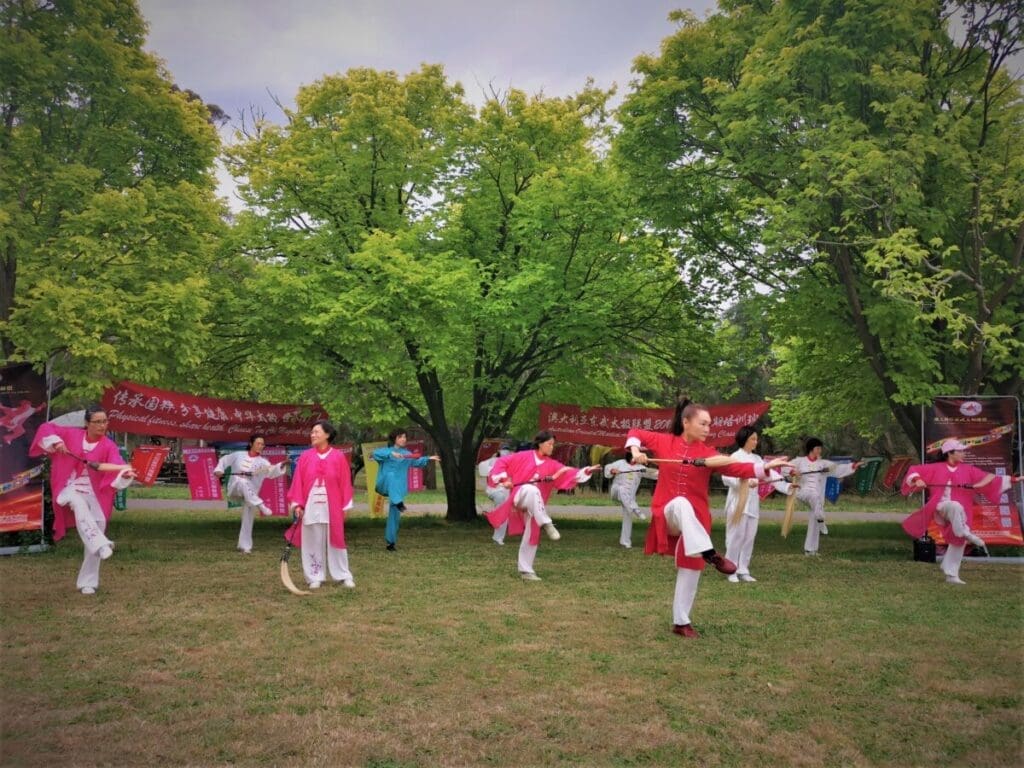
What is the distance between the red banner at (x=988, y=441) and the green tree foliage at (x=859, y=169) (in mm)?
619

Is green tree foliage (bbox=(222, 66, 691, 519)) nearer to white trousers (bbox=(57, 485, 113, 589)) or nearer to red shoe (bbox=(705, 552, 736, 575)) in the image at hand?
white trousers (bbox=(57, 485, 113, 589))

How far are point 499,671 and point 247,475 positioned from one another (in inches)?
297

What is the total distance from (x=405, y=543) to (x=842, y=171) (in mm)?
9106

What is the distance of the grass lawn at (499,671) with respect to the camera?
13.0 feet

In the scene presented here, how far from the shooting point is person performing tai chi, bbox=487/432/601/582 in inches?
373

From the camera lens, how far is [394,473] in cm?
1178

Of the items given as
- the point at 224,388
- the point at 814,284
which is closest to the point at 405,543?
the point at 224,388

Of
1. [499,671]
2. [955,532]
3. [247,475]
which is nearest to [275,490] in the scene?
[247,475]

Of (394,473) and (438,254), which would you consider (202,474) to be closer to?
(394,473)

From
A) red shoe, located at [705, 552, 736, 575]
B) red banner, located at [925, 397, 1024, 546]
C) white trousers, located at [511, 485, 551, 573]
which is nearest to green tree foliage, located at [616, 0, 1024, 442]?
red banner, located at [925, 397, 1024, 546]

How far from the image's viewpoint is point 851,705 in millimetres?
4727

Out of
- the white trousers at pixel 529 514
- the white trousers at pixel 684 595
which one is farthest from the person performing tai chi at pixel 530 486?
the white trousers at pixel 684 595

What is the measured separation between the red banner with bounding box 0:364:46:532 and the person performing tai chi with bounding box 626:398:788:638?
893 centimetres

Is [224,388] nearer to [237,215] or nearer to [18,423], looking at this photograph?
[237,215]
